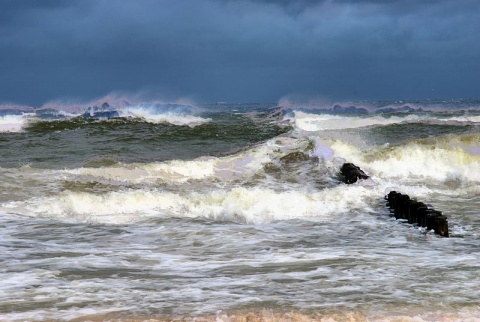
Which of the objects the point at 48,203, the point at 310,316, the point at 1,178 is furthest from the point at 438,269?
the point at 1,178

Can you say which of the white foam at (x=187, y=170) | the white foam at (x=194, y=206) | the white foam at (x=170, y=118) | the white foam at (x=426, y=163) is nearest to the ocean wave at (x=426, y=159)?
the white foam at (x=426, y=163)

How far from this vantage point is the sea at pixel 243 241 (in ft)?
17.0

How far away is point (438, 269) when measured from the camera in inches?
255

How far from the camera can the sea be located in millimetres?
5188

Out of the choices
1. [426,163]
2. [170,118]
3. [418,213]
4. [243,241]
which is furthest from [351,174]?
[170,118]

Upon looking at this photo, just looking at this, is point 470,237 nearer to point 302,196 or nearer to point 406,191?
point 302,196

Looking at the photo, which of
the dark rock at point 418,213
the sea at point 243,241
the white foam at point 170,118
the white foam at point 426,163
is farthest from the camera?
the white foam at point 170,118

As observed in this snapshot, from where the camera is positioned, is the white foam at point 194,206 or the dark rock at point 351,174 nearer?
the white foam at point 194,206

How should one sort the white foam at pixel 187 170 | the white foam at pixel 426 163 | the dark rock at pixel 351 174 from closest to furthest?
the dark rock at pixel 351 174
the white foam at pixel 187 170
the white foam at pixel 426 163

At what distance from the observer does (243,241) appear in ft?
27.0

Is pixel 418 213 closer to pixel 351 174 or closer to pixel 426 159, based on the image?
pixel 351 174

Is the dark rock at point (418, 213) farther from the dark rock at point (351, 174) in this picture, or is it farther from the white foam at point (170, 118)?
the white foam at point (170, 118)

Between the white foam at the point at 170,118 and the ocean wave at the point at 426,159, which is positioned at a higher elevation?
the white foam at the point at 170,118

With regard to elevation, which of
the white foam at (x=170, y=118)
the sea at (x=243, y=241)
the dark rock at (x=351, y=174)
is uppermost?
the white foam at (x=170, y=118)
